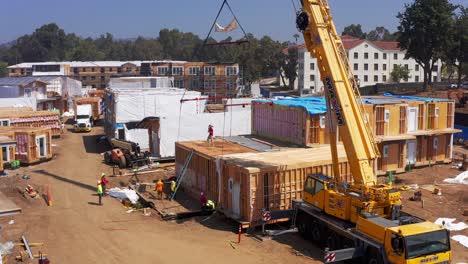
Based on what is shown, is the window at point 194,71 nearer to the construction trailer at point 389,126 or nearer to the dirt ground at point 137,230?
the construction trailer at point 389,126

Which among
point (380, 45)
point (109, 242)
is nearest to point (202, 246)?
point (109, 242)

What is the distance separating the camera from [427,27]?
63.7 m

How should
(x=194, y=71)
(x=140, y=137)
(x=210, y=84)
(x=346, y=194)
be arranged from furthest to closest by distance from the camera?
(x=194, y=71) → (x=210, y=84) → (x=140, y=137) → (x=346, y=194)

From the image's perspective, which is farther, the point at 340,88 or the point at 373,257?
the point at 340,88

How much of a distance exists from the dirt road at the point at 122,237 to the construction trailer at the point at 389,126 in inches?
303

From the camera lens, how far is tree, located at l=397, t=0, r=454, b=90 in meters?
63.5

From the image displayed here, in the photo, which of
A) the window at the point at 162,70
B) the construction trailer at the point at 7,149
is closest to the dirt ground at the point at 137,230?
the construction trailer at the point at 7,149

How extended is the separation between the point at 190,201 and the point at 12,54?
516ft

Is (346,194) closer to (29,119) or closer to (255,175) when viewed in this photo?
(255,175)

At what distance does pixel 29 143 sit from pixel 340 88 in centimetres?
2256

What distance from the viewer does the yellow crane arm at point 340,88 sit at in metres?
16.9

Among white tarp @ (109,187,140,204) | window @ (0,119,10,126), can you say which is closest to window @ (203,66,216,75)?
window @ (0,119,10,126)

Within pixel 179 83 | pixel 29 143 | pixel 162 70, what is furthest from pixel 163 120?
pixel 162 70

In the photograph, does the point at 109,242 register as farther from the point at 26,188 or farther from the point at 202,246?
the point at 26,188
